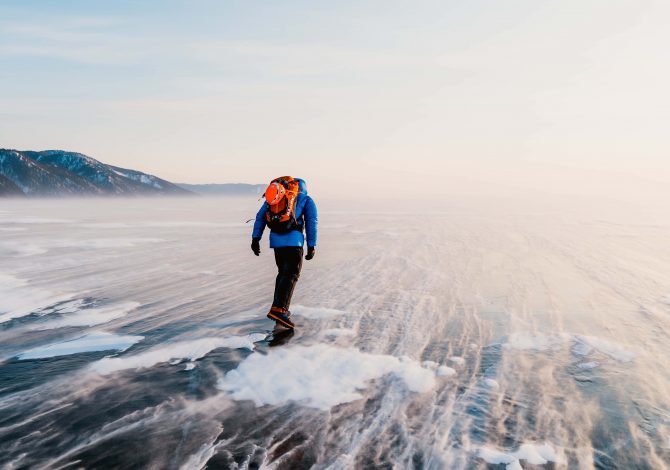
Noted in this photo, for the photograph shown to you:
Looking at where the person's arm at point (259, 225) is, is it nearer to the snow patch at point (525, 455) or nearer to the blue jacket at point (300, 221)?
the blue jacket at point (300, 221)

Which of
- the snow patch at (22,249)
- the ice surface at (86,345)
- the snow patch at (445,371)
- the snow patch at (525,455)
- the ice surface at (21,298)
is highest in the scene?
the snow patch at (525,455)

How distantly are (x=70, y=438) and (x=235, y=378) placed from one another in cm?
144

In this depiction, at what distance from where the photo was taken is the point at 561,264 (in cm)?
1190

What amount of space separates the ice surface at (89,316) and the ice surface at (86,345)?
70cm

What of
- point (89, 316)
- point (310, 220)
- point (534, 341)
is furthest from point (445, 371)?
point (89, 316)

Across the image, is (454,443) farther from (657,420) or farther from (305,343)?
(305,343)

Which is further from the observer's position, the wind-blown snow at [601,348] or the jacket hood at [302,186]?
the jacket hood at [302,186]

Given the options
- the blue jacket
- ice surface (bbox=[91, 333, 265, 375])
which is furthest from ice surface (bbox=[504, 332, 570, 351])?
ice surface (bbox=[91, 333, 265, 375])

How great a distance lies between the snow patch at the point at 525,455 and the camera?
10.2ft

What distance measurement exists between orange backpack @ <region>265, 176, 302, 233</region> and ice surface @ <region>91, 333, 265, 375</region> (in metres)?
1.43

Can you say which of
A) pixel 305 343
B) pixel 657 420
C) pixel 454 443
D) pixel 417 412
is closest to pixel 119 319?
pixel 305 343

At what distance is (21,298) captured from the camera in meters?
7.96

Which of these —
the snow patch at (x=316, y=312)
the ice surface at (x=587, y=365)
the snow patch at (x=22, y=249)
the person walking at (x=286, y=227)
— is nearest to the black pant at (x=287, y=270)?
the person walking at (x=286, y=227)

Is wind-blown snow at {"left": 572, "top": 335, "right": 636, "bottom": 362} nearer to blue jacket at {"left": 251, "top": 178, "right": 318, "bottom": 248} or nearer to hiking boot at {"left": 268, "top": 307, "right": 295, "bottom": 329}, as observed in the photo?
hiking boot at {"left": 268, "top": 307, "right": 295, "bottom": 329}
